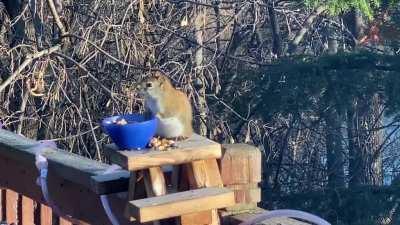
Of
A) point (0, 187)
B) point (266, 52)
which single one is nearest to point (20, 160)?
point (0, 187)

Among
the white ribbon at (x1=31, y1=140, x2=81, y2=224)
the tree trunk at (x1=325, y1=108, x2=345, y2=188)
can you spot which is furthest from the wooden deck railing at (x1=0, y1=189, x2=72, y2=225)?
the tree trunk at (x1=325, y1=108, x2=345, y2=188)

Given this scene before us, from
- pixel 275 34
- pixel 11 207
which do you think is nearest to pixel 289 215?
pixel 11 207

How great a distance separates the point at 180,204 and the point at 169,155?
124mm

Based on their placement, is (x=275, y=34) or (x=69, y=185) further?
(x=275, y=34)

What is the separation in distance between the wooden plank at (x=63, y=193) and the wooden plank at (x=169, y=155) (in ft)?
0.88

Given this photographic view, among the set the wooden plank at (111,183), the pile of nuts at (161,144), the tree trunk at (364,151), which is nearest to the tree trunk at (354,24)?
the tree trunk at (364,151)

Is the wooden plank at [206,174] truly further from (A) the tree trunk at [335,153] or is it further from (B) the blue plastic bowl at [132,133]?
(A) the tree trunk at [335,153]

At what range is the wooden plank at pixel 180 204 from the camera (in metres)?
1.78

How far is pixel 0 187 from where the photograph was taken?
3.12 meters

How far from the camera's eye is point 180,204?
5.90 feet

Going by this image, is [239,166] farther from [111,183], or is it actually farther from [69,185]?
[69,185]

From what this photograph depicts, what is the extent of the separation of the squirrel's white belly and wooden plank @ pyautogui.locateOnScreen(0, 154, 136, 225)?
0.18 meters

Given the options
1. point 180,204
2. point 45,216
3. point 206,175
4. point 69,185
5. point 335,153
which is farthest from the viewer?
point 335,153

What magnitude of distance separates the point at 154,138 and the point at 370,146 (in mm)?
4616
